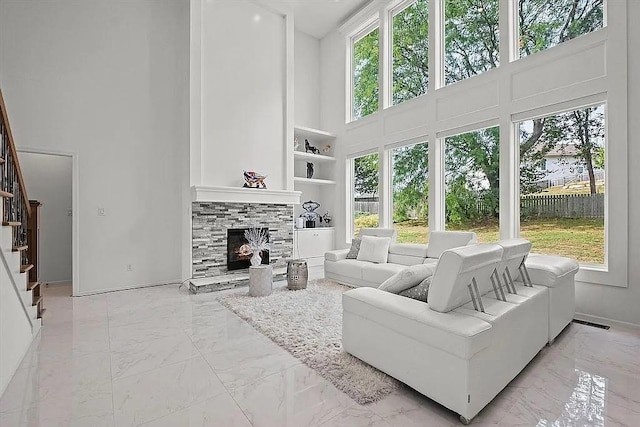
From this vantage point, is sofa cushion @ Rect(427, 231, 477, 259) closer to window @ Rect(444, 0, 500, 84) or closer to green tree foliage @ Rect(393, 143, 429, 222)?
green tree foliage @ Rect(393, 143, 429, 222)

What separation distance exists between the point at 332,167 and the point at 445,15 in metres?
3.43

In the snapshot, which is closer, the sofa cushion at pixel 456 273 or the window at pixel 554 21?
the sofa cushion at pixel 456 273

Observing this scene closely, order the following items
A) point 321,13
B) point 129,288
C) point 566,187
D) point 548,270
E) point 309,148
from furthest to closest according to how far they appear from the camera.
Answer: point 309,148 < point 321,13 < point 129,288 < point 566,187 < point 548,270

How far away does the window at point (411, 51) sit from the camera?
555 centimetres

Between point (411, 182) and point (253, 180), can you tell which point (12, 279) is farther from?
point (411, 182)

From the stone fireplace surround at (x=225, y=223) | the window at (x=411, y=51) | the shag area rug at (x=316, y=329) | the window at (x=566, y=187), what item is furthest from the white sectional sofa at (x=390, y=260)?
the window at (x=411, y=51)

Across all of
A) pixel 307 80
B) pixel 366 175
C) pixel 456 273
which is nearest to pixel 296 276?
pixel 366 175

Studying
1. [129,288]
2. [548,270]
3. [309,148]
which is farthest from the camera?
[309,148]

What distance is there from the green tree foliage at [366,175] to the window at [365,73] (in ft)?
2.93

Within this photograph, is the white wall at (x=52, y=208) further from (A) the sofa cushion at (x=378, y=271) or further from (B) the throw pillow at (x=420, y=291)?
(B) the throw pillow at (x=420, y=291)

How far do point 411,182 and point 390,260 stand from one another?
1515 millimetres

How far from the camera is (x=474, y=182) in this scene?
485cm

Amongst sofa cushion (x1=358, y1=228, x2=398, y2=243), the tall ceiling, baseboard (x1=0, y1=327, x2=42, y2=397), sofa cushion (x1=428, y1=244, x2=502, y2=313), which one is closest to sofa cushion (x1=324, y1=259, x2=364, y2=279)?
sofa cushion (x1=358, y1=228, x2=398, y2=243)

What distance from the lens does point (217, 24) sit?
5461 mm
